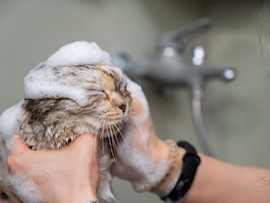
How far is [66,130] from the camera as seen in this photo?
0.48m

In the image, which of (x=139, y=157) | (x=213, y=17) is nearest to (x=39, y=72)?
(x=139, y=157)

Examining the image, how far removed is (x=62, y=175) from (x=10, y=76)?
163 millimetres

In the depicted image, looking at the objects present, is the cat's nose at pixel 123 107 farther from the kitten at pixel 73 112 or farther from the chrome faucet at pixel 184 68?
the chrome faucet at pixel 184 68

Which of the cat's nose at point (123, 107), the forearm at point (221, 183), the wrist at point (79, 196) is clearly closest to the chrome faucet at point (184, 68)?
the forearm at point (221, 183)

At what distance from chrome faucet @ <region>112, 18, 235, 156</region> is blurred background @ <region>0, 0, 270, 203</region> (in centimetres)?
3

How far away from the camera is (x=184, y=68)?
0.95 metres

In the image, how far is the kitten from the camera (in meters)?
0.47

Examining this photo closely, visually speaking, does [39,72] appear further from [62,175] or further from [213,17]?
[213,17]

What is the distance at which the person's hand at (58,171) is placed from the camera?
435 mm

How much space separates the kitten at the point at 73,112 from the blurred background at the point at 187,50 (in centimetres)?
4

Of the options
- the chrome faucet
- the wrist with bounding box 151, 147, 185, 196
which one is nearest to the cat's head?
the wrist with bounding box 151, 147, 185, 196

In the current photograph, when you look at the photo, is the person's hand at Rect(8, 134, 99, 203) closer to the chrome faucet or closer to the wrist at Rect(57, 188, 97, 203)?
the wrist at Rect(57, 188, 97, 203)

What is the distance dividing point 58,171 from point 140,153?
0.19 meters

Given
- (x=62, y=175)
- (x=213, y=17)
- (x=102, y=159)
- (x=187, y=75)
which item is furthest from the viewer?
(x=213, y=17)
